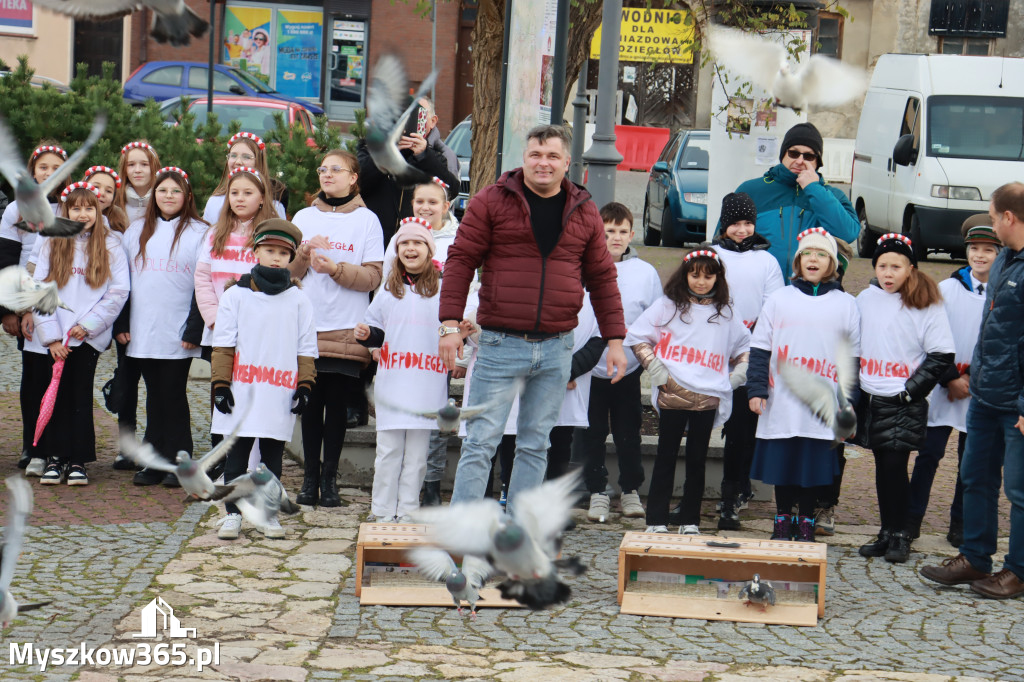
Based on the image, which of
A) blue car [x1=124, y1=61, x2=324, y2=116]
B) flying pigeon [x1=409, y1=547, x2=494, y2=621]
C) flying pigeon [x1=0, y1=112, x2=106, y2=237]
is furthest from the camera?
blue car [x1=124, y1=61, x2=324, y2=116]

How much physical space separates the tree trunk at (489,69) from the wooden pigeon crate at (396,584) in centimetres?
553

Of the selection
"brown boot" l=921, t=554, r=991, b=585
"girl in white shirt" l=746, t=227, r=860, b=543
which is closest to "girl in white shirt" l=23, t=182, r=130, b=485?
"girl in white shirt" l=746, t=227, r=860, b=543

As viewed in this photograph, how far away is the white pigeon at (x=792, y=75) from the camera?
7.42 metres

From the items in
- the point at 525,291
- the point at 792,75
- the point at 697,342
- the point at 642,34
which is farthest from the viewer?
the point at 642,34

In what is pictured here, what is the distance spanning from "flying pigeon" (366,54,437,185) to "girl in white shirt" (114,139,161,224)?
275 cm

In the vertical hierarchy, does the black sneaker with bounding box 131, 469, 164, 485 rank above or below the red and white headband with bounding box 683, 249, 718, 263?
below

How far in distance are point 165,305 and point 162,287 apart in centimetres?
11

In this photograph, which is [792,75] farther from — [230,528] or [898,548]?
[230,528]

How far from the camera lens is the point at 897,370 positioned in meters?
7.18

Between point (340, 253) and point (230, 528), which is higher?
point (340, 253)

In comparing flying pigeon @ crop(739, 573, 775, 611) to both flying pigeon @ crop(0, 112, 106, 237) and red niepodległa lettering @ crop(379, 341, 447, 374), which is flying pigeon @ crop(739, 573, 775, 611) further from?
flying pigeon @ crop(0, 112, 106, 237)

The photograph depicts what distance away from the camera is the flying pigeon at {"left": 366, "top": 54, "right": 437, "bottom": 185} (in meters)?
5.74

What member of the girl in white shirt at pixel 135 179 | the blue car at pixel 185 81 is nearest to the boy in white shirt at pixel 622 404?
the girl in white shirt at pixel 135 179

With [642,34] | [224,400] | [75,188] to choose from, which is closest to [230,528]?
[224,400]
